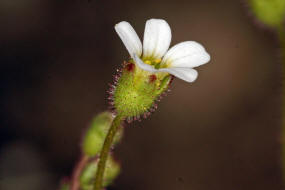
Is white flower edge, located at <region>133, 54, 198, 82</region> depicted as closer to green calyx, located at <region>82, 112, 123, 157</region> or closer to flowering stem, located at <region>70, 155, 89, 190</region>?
green calyx, located at <region>82, 112, 123, 157</region>

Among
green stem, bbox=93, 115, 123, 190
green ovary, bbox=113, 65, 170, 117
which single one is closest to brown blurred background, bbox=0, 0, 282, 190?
green stem, bbox=93, 115, 123, 190

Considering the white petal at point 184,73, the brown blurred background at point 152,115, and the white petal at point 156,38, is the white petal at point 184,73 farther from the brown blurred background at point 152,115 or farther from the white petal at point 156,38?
the brown blurred background at point 152,115

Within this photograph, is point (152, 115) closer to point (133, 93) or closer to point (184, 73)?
point (133, 93)

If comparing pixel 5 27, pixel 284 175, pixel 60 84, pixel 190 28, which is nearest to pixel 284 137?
pixel 284 175

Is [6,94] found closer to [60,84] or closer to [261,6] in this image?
[60,84]

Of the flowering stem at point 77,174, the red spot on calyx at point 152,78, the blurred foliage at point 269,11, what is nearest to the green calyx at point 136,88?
the red spot on calyx at point 152,78

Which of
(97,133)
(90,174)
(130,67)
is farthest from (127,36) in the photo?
(90,174)
